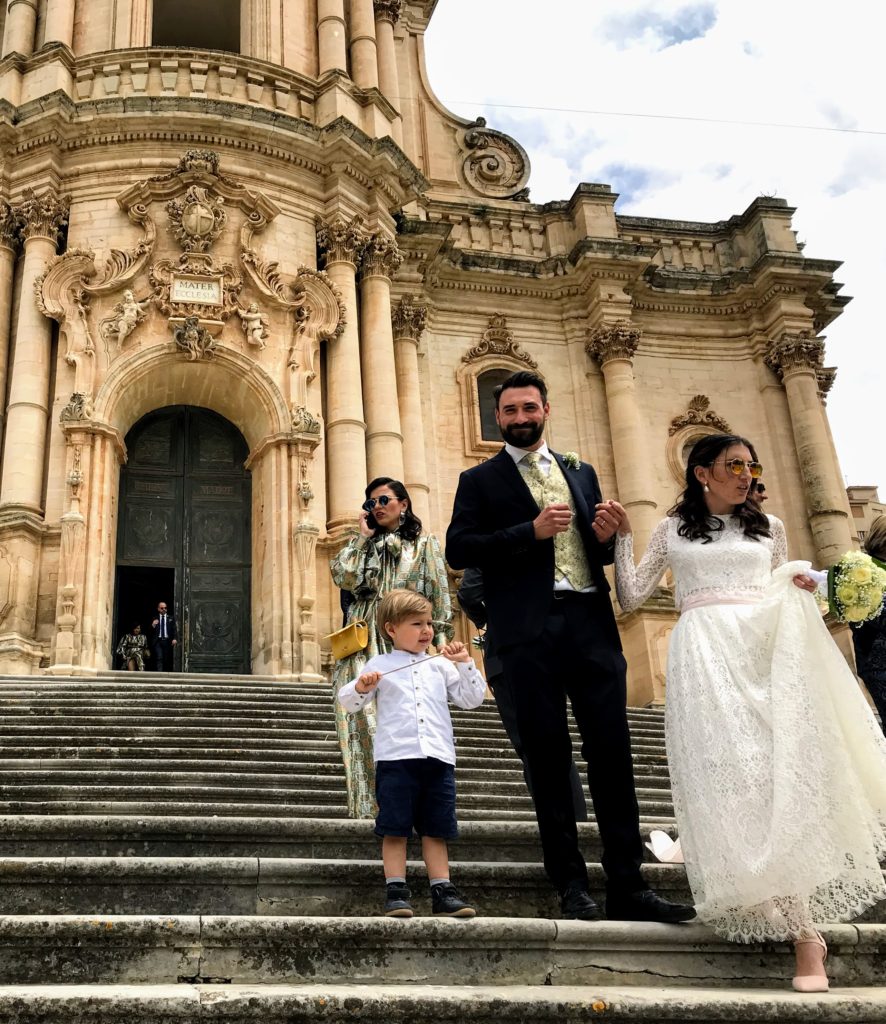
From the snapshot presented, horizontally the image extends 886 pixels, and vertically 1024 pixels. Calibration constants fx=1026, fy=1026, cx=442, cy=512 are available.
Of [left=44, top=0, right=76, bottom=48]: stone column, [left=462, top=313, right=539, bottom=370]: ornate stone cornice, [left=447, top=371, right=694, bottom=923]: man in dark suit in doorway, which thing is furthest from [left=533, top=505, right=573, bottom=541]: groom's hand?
[left=44, top=0, right=76, bottom=48]: stone column

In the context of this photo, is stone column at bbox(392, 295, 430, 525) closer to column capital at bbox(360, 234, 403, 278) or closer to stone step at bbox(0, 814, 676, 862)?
column capital at bbox(360, 234, 403, 278)

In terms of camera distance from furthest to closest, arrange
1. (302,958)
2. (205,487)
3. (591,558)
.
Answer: (205,487) → (591,558) → (302,958)

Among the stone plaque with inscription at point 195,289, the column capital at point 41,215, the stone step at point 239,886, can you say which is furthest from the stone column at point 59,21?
the stone step at point 239,886

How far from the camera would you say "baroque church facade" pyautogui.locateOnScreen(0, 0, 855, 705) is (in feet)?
48.9

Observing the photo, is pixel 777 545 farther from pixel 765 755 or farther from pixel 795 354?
pixel 795 354

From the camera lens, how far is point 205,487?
16688 mm

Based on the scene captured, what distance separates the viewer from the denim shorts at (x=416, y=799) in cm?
427

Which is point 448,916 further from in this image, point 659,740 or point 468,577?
point 659,740

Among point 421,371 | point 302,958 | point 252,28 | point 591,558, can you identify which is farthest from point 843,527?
point 302,958

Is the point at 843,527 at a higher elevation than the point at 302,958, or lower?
higher

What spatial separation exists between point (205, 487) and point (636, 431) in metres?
8.04

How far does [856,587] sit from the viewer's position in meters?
4.29

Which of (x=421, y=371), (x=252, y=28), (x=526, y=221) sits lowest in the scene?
(x=421, y=371)

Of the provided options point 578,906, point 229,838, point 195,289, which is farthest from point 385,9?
point 578,906
